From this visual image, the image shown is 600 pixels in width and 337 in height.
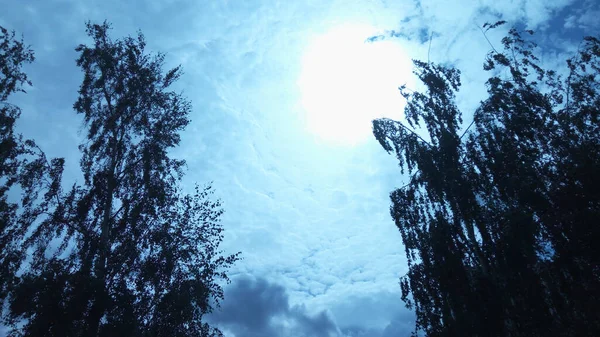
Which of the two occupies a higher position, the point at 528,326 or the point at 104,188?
the point at 104,188

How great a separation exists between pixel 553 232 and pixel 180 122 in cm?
1748

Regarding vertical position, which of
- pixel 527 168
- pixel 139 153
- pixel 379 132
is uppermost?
pixel 379 132

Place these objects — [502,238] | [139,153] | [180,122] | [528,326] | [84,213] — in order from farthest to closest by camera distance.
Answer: [180,122] → [139,153] → [84,213] → [502,238] → [528,326]

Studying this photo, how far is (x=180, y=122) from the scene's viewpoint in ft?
56.1

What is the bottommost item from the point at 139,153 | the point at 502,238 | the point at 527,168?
the point at 502,238

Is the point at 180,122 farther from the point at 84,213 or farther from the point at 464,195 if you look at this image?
the point at 464,195

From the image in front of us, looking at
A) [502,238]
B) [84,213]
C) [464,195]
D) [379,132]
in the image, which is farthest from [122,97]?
[502,238]

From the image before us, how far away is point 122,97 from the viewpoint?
17125 mm

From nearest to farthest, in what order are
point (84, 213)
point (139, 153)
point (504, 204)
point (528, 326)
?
point (528, 326), point (504, 204), point (84, 213), point (139, 153)

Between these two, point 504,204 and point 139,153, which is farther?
point 139,153

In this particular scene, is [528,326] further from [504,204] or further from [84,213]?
[84,213]

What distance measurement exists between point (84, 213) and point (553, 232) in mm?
19025

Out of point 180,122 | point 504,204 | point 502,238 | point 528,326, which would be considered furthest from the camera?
point 180,122

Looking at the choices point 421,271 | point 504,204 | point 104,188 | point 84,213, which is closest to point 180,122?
point 104,188
